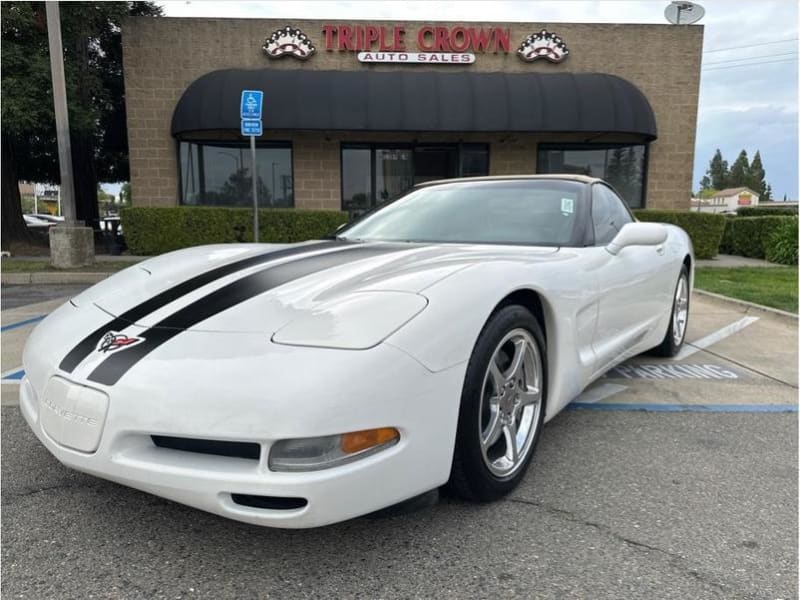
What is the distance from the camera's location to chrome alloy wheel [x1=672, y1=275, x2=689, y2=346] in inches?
172

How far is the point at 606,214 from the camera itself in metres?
3.46

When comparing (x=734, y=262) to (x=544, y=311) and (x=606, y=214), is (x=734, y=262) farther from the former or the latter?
(x=544, y=311)

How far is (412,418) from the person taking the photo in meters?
1.67

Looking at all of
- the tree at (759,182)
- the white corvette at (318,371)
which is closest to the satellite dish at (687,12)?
the white corvette at (318,371)

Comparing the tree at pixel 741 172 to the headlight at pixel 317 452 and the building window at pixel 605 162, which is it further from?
the headlight at pixel 317 452

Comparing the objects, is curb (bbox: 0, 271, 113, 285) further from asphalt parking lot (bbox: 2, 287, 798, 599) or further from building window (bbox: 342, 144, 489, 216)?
asphalt parking lot (bbox: 2, 287, 798, 599)

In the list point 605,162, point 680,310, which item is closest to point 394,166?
point 605,162

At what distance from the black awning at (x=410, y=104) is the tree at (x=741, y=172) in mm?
117577

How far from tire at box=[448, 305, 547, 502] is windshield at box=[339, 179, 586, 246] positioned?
0.76 m

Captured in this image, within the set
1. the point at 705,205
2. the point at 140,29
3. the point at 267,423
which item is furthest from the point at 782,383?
the point at 705,205

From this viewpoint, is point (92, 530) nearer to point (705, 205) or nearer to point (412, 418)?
point (412, 418)

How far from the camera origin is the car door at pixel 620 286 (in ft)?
9.48

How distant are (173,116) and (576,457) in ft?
38.3

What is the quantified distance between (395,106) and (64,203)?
6.37 meters
